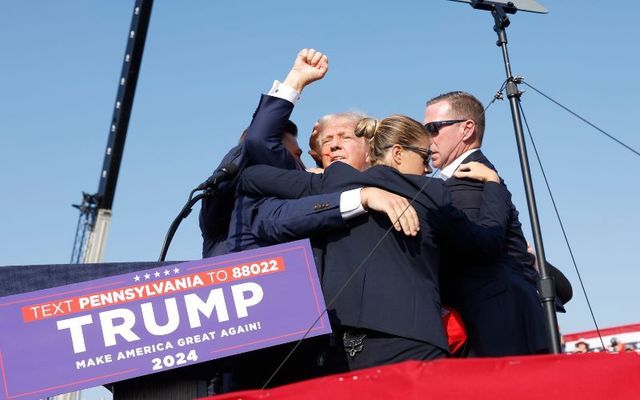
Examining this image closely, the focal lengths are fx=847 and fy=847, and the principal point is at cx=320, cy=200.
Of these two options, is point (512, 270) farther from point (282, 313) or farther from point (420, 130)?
point (282, 313)

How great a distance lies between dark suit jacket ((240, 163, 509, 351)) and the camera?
2453 mm

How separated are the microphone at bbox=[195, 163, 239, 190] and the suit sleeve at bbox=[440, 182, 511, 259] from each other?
31.9 inches

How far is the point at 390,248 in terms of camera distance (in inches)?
101

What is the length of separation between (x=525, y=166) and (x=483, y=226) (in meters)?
0.24

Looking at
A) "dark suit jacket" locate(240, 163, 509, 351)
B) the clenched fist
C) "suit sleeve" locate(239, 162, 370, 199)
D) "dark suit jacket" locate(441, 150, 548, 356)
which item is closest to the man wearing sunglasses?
"dark suit jacket" locate(441, 150, 548, 356)

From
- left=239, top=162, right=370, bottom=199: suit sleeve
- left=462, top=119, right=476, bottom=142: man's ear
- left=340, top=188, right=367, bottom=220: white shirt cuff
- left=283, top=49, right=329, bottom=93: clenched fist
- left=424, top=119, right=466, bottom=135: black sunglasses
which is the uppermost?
left=283, top=49, right=329, bottom=93: clenched fist

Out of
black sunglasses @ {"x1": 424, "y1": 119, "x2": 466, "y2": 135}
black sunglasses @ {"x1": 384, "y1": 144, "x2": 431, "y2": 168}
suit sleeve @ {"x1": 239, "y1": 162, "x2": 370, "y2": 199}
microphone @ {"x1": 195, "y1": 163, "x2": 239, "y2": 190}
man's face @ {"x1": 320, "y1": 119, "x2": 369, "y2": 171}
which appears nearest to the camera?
suit sleeve @ {"x1": 239, "y1": 162, "x2": 370, "y2": 199}

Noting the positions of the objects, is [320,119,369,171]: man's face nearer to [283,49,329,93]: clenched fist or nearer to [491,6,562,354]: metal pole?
[283,49,329,93]: clenched fist

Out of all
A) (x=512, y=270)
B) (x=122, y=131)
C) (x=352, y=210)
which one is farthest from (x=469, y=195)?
(x=122, y=131)

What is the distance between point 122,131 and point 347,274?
18449 mm

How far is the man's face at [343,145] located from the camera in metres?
3.34

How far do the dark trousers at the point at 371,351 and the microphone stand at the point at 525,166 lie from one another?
0.32m

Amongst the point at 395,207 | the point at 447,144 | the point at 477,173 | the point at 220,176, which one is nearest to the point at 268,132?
the point at 220,176

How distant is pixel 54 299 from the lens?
2.32 meters
